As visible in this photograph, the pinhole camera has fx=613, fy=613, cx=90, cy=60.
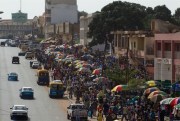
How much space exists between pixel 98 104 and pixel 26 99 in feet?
37.3

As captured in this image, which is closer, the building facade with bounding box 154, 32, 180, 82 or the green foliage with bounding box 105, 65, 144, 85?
the green foliage with bounding box 105, 65, 144, 85

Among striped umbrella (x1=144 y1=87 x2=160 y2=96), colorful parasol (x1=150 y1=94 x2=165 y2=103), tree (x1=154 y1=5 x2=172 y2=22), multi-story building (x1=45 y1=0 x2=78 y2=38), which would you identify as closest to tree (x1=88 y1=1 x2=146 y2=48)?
tree (x1=154 y1=5 x2=172 y2=22)

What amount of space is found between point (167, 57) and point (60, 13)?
4977 inches

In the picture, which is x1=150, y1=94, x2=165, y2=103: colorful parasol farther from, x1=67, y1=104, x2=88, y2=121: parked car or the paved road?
the paved road

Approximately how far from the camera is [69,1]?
190250mm

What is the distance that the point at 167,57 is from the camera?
5903 cm

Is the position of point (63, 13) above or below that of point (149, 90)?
above

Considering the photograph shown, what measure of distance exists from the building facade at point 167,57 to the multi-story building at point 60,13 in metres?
118

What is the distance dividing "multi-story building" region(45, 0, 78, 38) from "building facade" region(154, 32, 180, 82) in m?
118

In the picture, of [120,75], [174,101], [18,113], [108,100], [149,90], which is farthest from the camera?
[120,75]

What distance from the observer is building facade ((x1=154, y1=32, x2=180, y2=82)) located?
56031 millimetres

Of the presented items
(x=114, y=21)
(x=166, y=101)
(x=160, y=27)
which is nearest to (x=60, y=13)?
(x=114, y=21)

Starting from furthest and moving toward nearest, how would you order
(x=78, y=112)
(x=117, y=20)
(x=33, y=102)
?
(x=117, y=20), (x=33, y=102), (x=78, y=112)

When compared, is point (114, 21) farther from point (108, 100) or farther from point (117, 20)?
point (108, 100)
